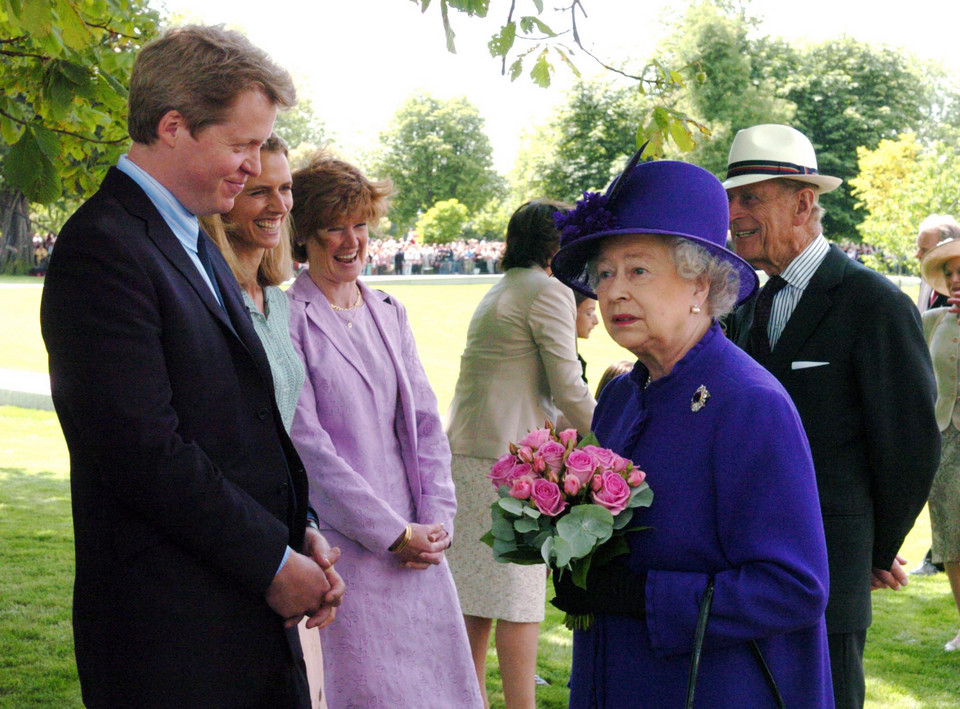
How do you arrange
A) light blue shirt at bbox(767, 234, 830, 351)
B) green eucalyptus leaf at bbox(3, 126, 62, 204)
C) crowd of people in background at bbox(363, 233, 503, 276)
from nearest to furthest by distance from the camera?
light blue shirt at bbox(767, 234, 830, 351), green eucalyptus leaf at bbox(3, 126, 62, 204), crowd of people in background at bbox(363, 233, 503, 276)

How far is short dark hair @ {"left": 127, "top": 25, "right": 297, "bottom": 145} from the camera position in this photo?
2307 millimetres

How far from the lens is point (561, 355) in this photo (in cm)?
467

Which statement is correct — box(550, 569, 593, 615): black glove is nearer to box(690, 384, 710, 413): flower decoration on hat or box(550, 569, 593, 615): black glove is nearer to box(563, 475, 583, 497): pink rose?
box(563, 475, 583, 497): pink rose

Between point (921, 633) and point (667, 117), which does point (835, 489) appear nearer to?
point (667, 117)

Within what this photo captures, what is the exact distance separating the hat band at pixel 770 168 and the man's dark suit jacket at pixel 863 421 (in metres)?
0.48

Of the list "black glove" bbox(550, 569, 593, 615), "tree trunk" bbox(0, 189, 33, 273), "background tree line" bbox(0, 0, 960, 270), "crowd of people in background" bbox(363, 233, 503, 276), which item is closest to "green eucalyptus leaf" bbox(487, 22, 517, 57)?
"background tree line" bbox(0, 0, 960, 270)

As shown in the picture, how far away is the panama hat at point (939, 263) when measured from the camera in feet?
20.6

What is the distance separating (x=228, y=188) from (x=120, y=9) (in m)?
2.53

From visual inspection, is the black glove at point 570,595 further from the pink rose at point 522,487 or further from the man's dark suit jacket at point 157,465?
the man's dark suit jacket at point 157,465

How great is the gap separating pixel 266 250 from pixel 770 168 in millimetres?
1804

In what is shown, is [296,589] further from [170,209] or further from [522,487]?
[170,209]

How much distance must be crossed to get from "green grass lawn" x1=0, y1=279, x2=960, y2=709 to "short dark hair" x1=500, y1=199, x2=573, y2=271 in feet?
7.29

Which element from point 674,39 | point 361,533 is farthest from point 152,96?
point 674,39

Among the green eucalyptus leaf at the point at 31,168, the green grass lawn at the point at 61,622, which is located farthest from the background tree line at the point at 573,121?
the green grass lawn at the point at 61,622
